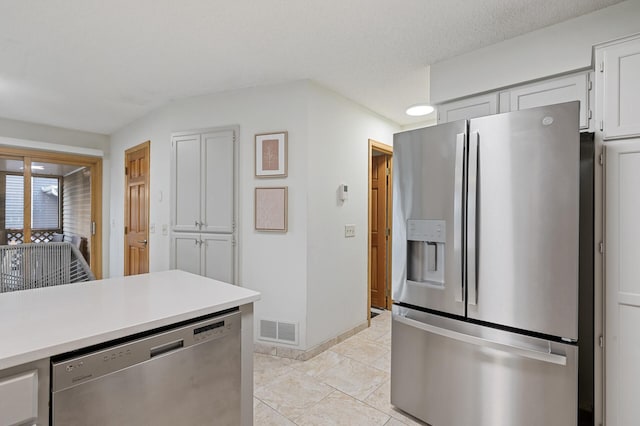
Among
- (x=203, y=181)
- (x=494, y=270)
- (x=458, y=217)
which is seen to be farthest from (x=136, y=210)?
(x=494, y=270)

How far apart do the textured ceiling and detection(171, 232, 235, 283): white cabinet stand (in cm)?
150

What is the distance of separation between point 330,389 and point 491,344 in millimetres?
1261

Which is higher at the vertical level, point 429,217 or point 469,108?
point 469,108

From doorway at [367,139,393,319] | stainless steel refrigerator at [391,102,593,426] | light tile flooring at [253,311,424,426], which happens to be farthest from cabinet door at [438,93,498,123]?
light tile flooring at [253,311,424,426]

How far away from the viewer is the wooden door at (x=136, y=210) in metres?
3.86

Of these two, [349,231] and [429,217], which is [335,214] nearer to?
[349,231]

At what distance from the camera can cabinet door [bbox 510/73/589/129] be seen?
6.40ft

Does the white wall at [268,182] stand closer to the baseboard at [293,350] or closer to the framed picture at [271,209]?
the framed picture at [271,209]

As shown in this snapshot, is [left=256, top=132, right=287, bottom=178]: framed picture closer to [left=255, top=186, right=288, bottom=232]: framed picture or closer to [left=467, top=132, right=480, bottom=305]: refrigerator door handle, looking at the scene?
[left=255, top=186, right=288, bottom=232]: framed picture

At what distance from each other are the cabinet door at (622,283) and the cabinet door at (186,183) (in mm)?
3182

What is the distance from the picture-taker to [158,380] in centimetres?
122

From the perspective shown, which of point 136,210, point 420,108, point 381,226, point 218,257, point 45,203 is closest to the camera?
point 420,108

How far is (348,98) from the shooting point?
3348 mm

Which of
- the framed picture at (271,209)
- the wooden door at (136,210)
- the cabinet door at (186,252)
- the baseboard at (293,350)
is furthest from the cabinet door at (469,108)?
the wooden door at (136,210)
